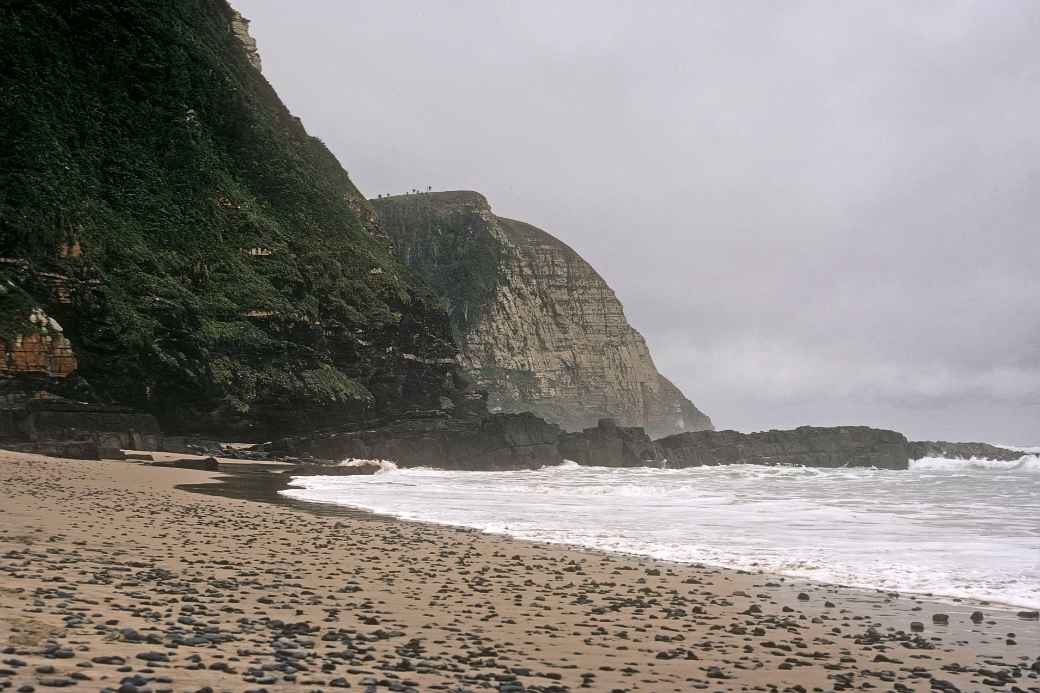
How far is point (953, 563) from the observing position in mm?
14906

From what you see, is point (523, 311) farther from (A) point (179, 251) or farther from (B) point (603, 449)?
(A) point (179, 251)

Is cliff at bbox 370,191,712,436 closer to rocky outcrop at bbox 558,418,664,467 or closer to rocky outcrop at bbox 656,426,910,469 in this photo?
rocky outcrop at bbox 656,426,910,469

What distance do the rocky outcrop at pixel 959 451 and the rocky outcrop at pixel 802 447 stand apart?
2607 millimetres

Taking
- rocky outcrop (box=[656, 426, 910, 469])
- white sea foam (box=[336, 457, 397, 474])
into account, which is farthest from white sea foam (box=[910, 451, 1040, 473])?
white sea foam (box=[336, 457, 397, 474])

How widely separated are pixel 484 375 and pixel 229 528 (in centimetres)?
11043

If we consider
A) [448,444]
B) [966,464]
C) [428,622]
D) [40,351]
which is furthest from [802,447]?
[428,622]

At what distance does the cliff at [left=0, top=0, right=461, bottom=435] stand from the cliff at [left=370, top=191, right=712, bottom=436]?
54.8 metres

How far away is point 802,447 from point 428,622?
85.1 meters

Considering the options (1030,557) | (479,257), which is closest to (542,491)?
(1030,557)

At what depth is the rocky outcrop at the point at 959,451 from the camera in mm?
92312

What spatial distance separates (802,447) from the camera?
87562 mm

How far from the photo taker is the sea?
1405cm

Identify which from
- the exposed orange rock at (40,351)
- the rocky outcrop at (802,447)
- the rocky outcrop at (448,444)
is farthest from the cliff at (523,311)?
the exposed orange rock at (40,351)

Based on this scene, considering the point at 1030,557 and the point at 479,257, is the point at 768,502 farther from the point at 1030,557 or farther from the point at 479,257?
the point at 479,257
